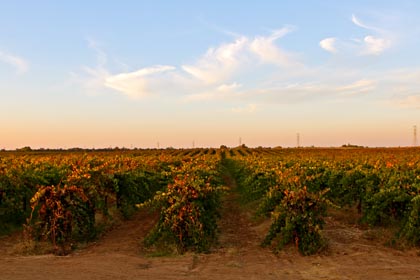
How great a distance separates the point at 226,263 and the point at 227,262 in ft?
0.30

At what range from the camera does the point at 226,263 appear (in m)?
10.1

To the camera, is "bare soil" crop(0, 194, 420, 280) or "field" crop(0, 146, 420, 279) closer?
"bare soil" crop(0, 194, 420, 280)

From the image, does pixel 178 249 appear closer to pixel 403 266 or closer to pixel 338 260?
pixel 338 260

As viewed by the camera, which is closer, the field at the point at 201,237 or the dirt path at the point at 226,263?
the dirt path at the point at 226,263

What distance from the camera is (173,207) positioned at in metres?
11.4

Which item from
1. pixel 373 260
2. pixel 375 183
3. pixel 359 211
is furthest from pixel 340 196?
pixel 373 260

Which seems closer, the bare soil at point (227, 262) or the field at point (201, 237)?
the bare soil at point (227, 262)

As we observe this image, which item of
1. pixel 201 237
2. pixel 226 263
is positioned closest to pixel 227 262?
pixel 226 263

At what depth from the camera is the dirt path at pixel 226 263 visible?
9086 millimetres

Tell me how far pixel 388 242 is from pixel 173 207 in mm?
6124

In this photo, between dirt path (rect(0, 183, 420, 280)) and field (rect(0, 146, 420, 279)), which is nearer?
dirt path (rect(0, 183, 420, 280))

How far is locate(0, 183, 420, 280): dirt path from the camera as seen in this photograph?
909 centimetres

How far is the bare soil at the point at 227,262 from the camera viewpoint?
9.10 metres

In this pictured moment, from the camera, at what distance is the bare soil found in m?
9.10
